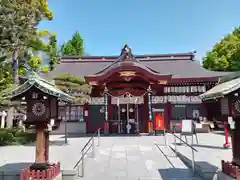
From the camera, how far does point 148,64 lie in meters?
21.5

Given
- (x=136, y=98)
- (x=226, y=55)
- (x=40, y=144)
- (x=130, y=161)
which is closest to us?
(x=40, y=144)

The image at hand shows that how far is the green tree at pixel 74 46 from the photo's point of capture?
39.3 metres

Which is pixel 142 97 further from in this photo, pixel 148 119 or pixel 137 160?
pixel 137 160

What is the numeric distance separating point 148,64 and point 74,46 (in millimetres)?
23215

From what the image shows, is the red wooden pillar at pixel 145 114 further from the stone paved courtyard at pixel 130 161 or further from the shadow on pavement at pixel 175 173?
the shadow on pavement at pixel 175 173

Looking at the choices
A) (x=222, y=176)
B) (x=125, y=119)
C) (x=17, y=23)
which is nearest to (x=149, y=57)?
(x=125, y=119)

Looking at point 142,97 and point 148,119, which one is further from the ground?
point 142,97

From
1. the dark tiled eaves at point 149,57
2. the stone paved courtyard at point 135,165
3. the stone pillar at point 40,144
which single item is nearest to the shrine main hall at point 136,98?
the dark tiled eaves at point 149,57

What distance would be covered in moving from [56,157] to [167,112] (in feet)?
34.2

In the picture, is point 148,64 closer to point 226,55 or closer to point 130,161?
point 226,55

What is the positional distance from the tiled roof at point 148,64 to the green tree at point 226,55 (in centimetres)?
699

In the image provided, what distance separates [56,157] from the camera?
8.27 m

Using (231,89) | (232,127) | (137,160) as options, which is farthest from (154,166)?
(231,89)

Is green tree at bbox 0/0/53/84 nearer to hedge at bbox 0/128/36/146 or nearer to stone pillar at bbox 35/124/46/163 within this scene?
hedge at bbox 0/128/36/146
